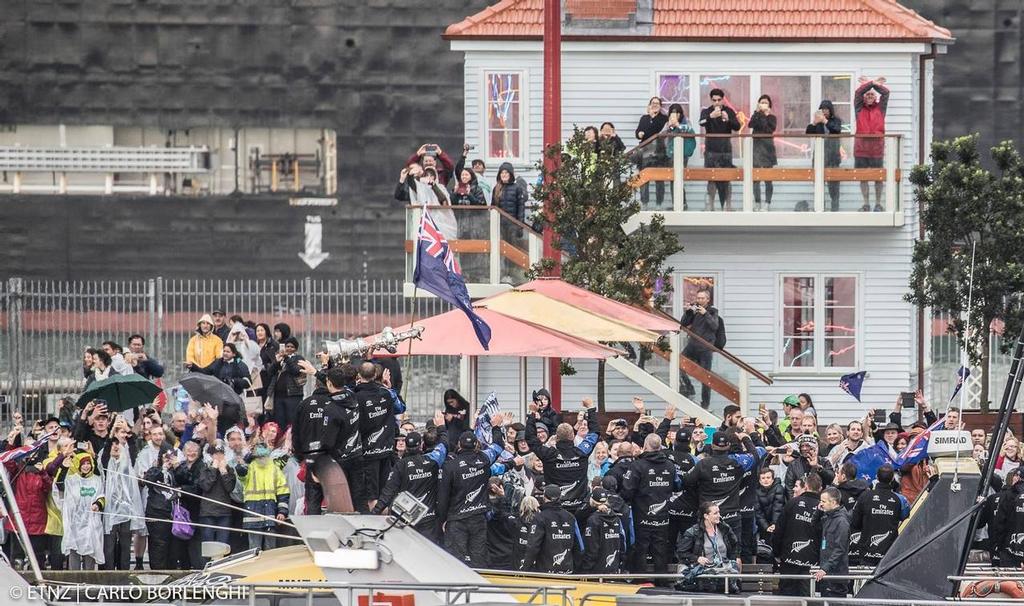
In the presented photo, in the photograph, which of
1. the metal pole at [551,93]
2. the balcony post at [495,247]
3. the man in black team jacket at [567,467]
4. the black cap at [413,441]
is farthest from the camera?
the balcony post at [495,247]

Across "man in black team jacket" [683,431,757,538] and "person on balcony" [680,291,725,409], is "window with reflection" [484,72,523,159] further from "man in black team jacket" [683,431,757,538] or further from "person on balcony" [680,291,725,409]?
"man in black team jacket" [683,431,757,538]

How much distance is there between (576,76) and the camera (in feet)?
107

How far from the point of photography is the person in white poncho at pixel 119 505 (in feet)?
67.5

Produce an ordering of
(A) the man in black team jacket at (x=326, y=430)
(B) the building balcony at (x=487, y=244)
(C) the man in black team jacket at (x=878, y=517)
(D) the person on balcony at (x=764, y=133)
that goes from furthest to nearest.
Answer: (D) the person on balcony at (x=764, y=133), (B) the building balcony at (x=487, y=244), (C) the man in black team jacket at (x=878, y=517), (A) the man in black team jacket at (x=326, y=430)

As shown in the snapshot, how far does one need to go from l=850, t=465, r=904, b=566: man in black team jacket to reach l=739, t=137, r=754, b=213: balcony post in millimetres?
11993

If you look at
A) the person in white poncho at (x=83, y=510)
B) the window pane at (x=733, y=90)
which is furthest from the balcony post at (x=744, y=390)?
the person in white poncho at (x=83, y=510)

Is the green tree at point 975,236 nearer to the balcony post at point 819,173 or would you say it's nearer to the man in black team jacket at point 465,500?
the balcony post at point 819,173

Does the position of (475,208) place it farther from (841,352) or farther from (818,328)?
(841,352)

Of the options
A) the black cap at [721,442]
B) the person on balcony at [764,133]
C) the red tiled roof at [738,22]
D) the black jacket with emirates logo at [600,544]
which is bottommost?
the black jacket with emirates logo at [600,544]

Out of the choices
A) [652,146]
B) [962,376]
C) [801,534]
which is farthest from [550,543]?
[652,146]

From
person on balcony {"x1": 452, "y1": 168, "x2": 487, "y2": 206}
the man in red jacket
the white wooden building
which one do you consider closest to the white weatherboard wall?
the white wooden building

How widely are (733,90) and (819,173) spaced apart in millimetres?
2915

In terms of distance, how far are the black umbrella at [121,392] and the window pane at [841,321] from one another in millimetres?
13402

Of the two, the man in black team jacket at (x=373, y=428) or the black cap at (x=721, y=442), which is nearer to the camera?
the man in black team jacket at (x=373, y=428)
